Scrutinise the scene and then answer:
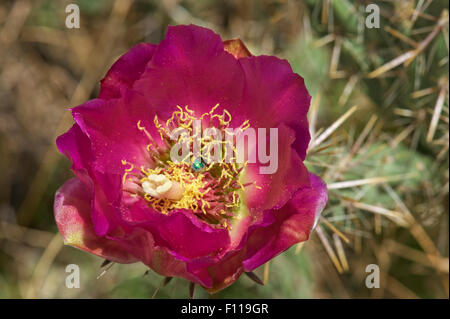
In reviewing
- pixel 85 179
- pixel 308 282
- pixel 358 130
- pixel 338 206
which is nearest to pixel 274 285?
pixel 308 282

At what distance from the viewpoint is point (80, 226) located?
2.97 feet

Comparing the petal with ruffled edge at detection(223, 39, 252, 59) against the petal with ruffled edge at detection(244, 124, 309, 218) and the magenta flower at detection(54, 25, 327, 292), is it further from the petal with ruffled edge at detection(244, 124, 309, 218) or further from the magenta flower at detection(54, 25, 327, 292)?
the petal with ruffled edge at detection(244, 124, 309, 218)

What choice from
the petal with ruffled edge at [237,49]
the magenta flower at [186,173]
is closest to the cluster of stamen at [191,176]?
the magenta flower at [186,173]

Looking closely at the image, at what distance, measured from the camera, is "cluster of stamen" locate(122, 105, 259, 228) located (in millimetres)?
995

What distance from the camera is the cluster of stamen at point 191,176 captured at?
995 millimetres

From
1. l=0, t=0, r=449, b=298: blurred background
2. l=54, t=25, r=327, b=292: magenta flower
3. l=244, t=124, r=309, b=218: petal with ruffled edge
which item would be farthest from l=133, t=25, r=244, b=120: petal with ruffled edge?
l=0, t=0, r=449, b=298: blurred background

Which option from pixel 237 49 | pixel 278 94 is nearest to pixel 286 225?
pixel 278 94

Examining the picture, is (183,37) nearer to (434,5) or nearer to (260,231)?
(260,231)

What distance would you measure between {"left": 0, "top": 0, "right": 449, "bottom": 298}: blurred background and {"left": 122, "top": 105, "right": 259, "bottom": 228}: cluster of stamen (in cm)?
16

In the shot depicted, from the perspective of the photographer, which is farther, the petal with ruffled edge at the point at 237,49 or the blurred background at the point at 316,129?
the blurred background at the point at 316,129

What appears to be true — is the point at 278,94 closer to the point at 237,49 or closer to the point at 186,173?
the point at 237,49

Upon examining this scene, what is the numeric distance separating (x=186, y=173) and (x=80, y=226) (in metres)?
0.23

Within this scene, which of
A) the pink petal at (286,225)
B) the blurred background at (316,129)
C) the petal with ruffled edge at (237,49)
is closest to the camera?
the pink petal at (286,225)

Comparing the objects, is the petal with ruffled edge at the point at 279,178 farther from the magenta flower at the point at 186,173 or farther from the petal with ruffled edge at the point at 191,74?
the petal with ruffled edge at the point at 191,74
